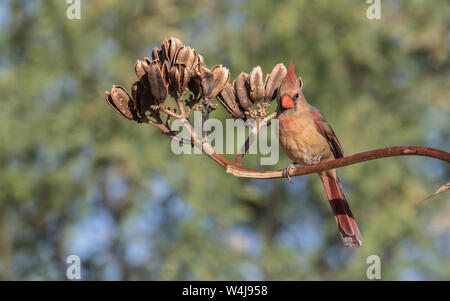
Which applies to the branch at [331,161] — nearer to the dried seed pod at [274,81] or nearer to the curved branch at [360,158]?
the curved branch at [360,158]

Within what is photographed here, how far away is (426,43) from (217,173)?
13.5 feet

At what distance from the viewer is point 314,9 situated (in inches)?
421

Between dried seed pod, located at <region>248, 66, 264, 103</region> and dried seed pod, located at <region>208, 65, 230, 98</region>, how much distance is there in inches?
4.0

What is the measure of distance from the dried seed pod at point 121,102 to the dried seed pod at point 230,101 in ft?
0.98

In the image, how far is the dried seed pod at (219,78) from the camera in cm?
218

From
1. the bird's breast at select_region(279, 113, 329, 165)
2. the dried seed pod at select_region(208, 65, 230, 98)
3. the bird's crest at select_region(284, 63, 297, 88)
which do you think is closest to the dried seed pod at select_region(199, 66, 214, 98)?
the dried seed pod at select_region(208, 65, 230, 98)

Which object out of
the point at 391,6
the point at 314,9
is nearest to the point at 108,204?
the point at 314,9

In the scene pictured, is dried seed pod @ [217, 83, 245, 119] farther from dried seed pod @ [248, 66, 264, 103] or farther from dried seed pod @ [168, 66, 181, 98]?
dried seed pod @ [168, 66, 181, 98]

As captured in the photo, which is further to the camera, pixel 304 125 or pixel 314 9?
pixel 314 9

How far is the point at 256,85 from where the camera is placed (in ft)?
7.38

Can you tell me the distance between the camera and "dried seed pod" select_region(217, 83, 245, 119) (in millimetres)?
2246

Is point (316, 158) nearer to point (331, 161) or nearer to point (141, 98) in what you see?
point (141, 98)

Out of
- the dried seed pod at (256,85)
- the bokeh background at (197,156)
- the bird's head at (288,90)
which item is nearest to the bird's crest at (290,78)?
the bird's head at (288,90)

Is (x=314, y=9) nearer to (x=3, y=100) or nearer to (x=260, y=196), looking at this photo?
(x=260, y=196)
